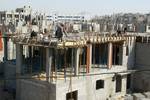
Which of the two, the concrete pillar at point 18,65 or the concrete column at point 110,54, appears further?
the concrete column at point 110,54

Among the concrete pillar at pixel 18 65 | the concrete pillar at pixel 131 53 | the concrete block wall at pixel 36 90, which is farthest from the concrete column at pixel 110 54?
the concrete pillar at pixel 18 65

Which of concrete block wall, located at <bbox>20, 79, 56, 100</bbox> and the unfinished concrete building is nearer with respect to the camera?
concrete block wall, located at <bbox>20, 79, 56, 100</bbox>

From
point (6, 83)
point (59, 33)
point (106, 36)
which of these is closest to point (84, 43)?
point (59, 33)

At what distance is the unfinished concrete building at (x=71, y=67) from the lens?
62.2ft

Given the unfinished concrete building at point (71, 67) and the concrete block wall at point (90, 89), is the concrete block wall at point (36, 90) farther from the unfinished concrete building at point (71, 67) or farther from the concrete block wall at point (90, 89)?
the concrete block wall at point (90, 89)

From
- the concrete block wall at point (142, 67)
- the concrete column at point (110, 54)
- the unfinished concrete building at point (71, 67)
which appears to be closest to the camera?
the unfinished concrete building at point (71, 67)

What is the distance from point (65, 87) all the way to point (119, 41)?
24.9ft

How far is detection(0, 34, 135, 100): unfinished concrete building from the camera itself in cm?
1896

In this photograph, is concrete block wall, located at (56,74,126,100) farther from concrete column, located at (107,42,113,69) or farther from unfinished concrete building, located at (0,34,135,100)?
concrete column, located at (107,42,113,69)

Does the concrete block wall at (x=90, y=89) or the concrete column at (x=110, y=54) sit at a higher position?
the concrete column at (x=110, y=54)

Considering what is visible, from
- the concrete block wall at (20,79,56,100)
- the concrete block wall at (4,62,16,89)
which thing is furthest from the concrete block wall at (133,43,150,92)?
the concrete block wall at (4,62,16,89)

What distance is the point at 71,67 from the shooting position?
2175cm

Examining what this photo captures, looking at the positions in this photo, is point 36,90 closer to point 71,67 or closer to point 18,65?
point 18,65

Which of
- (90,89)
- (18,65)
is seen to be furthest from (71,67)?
(18,65)
